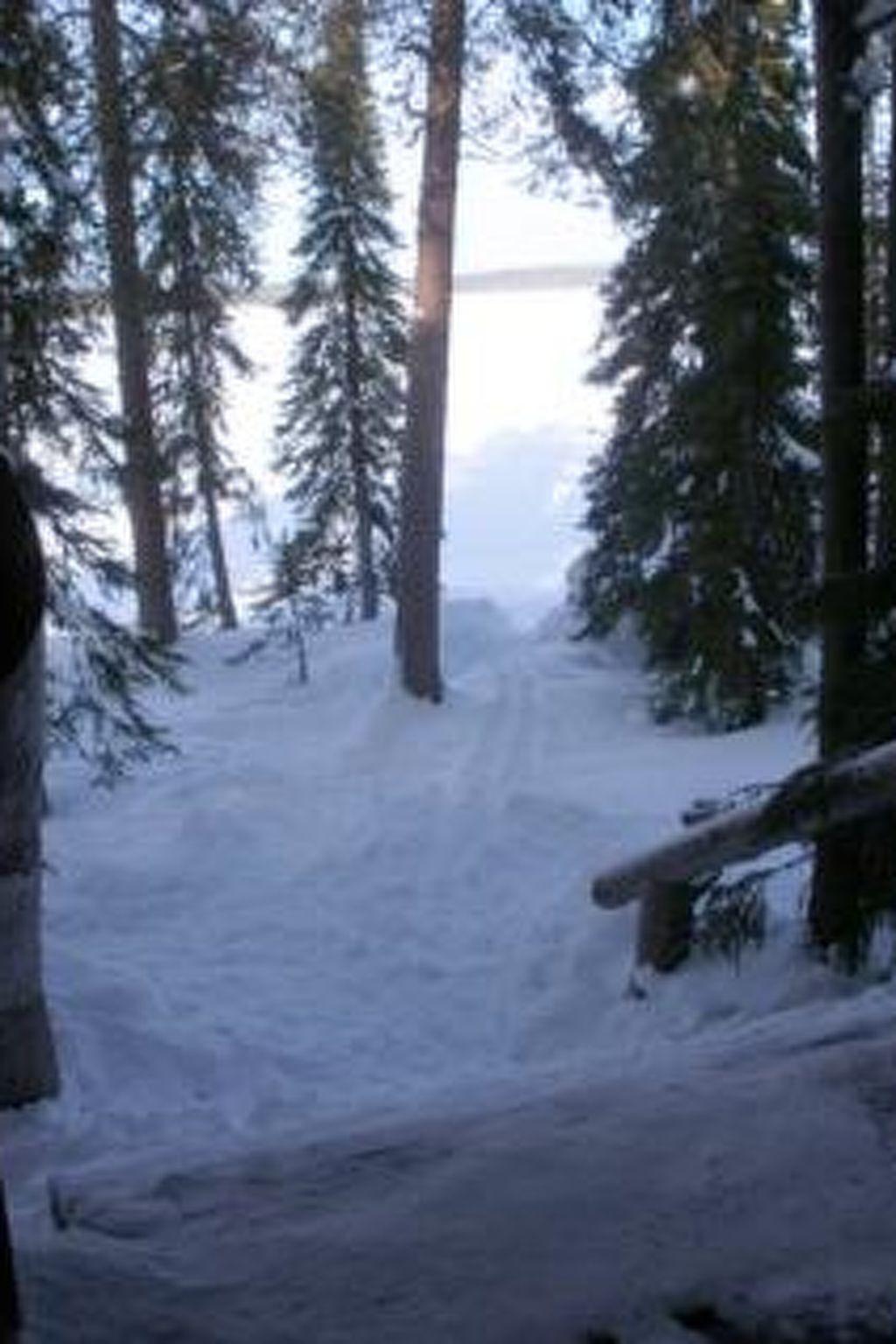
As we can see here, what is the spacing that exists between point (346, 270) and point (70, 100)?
2642cm

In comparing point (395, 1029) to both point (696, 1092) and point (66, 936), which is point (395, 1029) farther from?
point (696, 1092)

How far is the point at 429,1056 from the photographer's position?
9586 millimetres

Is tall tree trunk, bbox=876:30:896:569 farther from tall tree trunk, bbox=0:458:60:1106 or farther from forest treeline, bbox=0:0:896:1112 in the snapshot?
tall tree trunk, bbox=0:458:60:1106

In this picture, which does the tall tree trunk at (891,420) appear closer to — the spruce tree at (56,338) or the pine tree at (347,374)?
the spruce tree at (56,338)

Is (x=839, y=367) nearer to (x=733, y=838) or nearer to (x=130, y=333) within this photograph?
(x=733, y=838)

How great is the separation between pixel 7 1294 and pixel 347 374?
3421cm

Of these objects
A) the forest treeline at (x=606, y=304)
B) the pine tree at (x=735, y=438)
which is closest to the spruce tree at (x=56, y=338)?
the forest treeline at (x=606, y=304)

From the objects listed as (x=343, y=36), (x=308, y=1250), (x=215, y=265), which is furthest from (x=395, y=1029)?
(x=215, y=265)

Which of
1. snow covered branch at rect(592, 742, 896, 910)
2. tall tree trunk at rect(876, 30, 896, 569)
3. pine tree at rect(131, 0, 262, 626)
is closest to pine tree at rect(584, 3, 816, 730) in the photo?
pine tree at rect(131, 0, 262, 626)

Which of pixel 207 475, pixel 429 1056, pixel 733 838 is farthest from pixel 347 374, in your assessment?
pixel 733 838

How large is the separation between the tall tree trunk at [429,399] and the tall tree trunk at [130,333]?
264 cm

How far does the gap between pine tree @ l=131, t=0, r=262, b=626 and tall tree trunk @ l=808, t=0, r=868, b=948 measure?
11.7 feet

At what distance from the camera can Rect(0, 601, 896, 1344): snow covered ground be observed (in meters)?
3.47

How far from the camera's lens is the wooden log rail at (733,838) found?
7.23 metres
